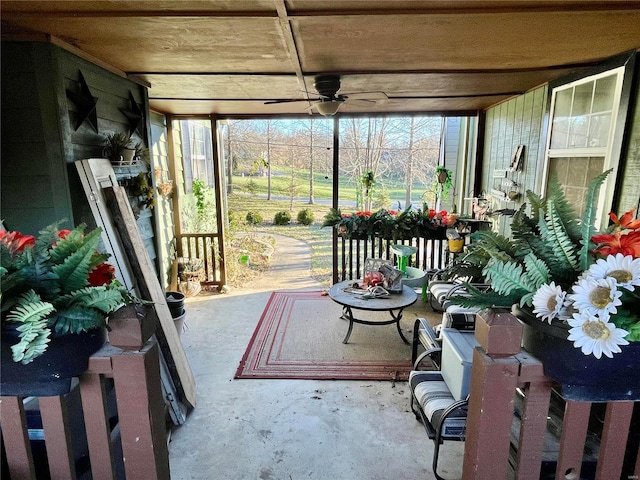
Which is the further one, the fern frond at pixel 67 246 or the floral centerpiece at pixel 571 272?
the fern frond at pixel 67 246

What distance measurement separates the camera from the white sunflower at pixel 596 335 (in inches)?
33.1

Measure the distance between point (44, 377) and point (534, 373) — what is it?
4.17 feet

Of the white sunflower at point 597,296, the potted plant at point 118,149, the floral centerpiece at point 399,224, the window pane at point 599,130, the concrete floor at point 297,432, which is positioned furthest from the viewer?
the floral centerpiece at point 399,224

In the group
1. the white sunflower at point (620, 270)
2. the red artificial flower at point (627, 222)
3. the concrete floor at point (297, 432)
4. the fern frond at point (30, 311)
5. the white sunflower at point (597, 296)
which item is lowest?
the concrete floor at point (297, 432)

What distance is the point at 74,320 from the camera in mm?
918

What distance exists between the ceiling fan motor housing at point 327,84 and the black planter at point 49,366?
2471 millimetres

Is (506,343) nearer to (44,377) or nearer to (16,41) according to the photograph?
(44,377)

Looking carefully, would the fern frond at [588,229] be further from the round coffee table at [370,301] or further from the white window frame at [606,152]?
the round coffee table at [370,301]

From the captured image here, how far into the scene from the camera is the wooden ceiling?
5.45ft

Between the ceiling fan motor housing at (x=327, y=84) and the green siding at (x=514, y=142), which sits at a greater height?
the ceiling fan motor housing at (x=327, y=84)

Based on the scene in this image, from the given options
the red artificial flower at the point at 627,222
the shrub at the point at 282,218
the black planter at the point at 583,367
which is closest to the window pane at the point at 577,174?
the red artificial flower at the point at 627,222

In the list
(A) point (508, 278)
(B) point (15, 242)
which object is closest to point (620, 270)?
(A) point (508, 278)

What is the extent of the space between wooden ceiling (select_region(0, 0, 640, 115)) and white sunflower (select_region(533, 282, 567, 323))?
1.32m

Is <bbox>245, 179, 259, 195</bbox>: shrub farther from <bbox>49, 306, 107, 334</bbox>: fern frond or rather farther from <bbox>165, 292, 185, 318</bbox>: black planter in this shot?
<bbox>49, 306, 107, 334</bbox>: fern frond
